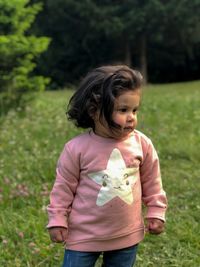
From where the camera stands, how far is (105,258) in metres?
2.66

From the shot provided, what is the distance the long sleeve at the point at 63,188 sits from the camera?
2473 mm

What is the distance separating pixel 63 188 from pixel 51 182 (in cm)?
291

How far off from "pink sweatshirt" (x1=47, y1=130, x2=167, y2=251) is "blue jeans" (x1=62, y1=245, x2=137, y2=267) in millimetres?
43

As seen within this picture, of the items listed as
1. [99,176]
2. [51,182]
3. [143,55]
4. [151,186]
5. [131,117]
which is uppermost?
[131,117]

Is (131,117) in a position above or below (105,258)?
above

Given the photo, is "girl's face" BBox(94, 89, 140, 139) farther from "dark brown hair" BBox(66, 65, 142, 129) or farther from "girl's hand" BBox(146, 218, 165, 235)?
"girl's hand" BBox(146, 218, 165, 235)

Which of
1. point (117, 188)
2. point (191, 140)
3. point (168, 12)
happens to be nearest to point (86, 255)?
point (117, 188)

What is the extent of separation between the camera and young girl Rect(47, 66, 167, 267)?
242 cm

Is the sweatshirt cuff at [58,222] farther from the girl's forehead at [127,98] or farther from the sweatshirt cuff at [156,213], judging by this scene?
the girl's forehead at [127,98]

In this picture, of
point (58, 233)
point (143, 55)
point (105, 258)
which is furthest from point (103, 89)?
point (143, 55)

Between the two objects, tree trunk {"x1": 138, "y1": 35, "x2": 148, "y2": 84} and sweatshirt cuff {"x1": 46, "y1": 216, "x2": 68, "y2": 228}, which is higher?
sweatshirt cuff {"x1": 46, "y1": 216, "x2": 68, "y2": 228}

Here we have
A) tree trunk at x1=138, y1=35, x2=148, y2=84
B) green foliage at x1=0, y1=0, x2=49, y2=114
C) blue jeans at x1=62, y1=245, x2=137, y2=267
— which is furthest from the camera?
A: tree trunk at x1=138, y1=35, x2=148, y2=84

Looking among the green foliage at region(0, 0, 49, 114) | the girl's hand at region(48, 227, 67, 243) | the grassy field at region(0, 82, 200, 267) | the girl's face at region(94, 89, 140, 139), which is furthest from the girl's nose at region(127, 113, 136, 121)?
the green foliage at region(0, 0, 49, 114)

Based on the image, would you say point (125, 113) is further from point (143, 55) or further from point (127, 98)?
point (143, 55)
